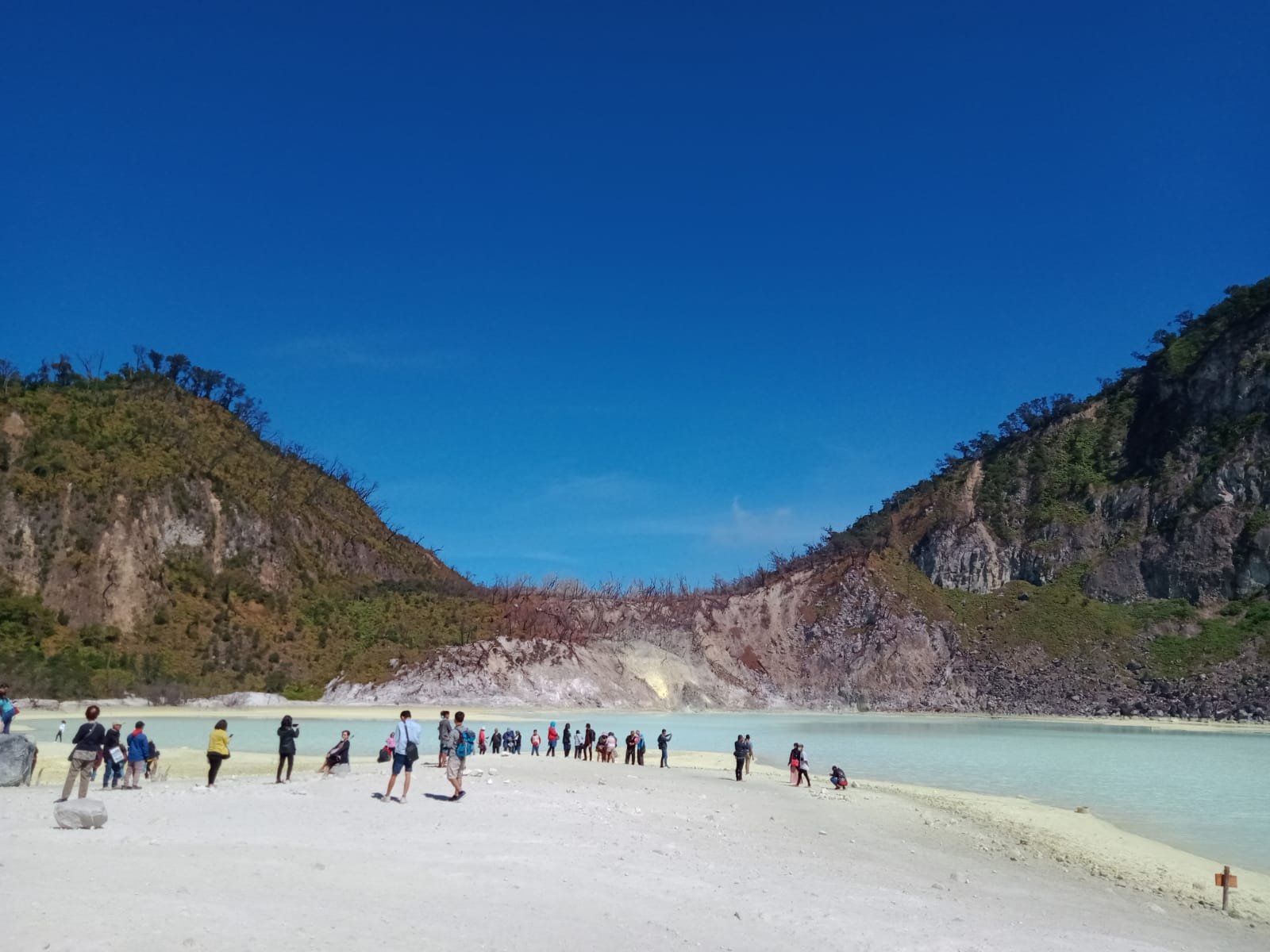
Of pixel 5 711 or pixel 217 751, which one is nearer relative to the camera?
pixel 217 751

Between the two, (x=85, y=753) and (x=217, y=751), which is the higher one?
(x=85, y=753)

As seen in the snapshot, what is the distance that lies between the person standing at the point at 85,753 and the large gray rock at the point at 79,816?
3152 mm

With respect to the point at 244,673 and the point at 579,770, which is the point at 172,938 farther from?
the point at 244,673

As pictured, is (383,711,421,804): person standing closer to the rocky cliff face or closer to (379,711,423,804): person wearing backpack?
(379,711,423,804): person wearing backpack

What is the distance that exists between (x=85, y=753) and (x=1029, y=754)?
35228mm

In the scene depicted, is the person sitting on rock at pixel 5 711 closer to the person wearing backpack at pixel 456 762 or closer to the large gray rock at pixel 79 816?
the large gray rock at pixel 79 816

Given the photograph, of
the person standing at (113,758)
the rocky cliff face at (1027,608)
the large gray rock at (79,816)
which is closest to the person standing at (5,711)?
the person standing at (113,758)

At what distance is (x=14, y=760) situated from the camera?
61.0ft

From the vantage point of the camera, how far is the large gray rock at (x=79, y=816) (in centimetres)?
1235

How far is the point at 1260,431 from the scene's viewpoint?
88.3m

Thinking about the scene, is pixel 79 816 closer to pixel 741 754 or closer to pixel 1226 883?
pixel 1226 883

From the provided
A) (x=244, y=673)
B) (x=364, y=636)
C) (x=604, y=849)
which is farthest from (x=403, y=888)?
(x=364, y=636)

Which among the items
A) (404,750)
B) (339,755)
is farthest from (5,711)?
(404,750)

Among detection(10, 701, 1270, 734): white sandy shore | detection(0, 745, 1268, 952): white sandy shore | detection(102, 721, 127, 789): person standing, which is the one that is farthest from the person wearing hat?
detection(10, 701, 1270, 734): white sandy shore
